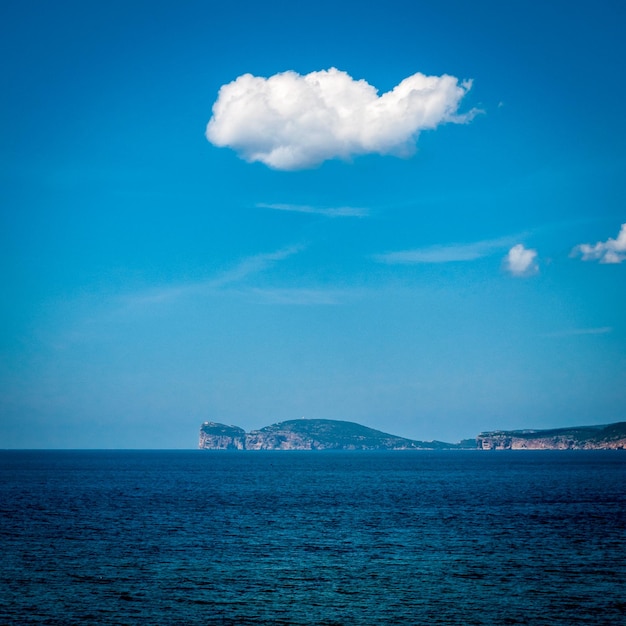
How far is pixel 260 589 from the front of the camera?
48844 mm

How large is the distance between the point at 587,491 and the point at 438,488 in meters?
28.3

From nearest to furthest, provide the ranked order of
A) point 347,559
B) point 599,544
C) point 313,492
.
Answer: point 347,559, point 599,544, point 313,492

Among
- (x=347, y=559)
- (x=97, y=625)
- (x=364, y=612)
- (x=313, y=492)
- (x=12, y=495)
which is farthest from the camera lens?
(x=313, y=492)

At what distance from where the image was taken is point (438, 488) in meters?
149

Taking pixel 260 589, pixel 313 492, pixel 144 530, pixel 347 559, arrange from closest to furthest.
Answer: pixel 260 589, pixel 347 559, pixel 144 530, pixel 313 492

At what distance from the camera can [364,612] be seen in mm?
43469

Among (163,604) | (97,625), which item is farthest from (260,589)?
(97,625)

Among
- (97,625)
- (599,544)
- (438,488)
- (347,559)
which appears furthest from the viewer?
(438,488)

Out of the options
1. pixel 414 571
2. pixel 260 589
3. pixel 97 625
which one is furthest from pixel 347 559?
pixel 97 625

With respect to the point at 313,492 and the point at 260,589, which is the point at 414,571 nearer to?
the point at 260,589

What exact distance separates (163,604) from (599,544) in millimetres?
41475

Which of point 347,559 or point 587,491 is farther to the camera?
point 587,491

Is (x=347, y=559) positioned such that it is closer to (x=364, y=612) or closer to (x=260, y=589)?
(x=260, y=589)

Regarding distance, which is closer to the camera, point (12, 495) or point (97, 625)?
point (97, 625)
